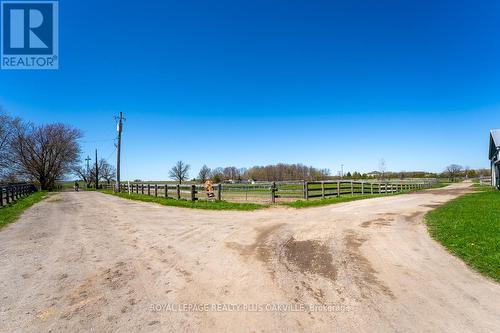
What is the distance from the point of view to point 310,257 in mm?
5117

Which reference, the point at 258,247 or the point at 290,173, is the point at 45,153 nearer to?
the point at 258,247

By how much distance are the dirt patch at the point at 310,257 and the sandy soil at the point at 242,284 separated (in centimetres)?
Answer: 2

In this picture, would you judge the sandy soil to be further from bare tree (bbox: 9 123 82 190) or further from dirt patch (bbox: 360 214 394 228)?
bare tree (bbox: 9 123 82 190)

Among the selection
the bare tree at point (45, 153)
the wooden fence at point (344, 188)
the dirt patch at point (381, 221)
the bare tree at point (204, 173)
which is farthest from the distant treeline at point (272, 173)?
the dirt patch at point (381, 221)

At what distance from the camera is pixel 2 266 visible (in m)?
4.75

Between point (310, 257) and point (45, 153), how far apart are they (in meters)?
53.7

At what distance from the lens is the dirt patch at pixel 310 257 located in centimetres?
442

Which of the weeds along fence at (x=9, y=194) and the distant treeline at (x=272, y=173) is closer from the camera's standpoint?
the weeds along fence at (x=9, y=194)

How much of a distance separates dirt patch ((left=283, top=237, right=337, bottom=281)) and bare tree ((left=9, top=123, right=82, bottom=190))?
51.9m

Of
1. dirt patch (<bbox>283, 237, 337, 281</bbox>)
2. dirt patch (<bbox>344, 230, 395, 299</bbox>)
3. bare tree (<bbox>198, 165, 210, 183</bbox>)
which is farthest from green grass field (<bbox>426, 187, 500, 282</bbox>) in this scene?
bare tree (<bbox>198, 165, 210, 183</bbox>)

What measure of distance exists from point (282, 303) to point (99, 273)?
297 cm

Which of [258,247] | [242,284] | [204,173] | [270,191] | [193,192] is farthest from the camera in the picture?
[204,173]

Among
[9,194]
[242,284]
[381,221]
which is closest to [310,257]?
[242,284]

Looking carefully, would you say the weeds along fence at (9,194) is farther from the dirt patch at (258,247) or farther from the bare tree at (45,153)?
the bare tree at (45,153)
